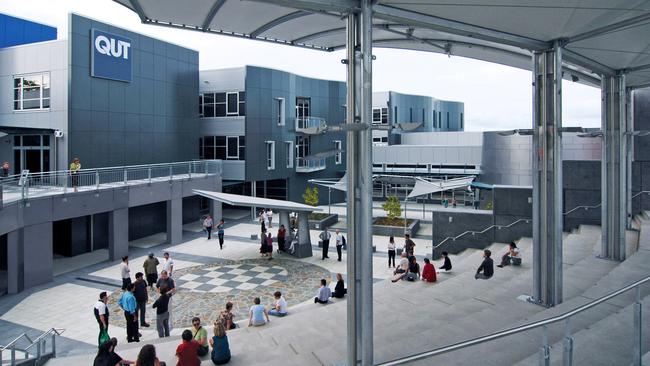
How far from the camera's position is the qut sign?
894 inches

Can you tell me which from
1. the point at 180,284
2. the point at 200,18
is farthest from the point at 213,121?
the point at 200,18

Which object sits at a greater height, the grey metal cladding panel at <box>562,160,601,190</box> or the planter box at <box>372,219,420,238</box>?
the grey metal cladding panel at <box>562,160,601,190</box>

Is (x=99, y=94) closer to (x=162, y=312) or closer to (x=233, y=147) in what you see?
(x=233, y=147)

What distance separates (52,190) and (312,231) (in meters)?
13.7

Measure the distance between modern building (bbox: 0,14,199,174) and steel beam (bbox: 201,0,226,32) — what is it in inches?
625

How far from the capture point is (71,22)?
2139 cm

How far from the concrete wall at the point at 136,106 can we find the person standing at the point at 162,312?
14556 millimetres

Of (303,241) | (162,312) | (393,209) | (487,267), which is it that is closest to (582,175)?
(487,267)

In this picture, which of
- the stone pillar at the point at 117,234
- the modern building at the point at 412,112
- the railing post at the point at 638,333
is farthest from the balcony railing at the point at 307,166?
→ the railing post at the point at 638,333

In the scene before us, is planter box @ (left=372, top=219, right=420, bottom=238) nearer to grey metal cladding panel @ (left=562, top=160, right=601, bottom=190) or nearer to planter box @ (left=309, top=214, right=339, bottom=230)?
planter box @ (left=309, top=214, right=339, bottom=230)

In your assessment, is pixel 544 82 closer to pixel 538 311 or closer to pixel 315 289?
pixel 538 311

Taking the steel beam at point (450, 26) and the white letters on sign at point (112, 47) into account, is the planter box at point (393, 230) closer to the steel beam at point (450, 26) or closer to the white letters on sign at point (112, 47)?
the white letters on sign at point (112, 47)

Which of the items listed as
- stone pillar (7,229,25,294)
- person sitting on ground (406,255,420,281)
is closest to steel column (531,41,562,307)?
person sitting on ground (406,255,420,281)

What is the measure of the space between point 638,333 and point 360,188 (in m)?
3.91
